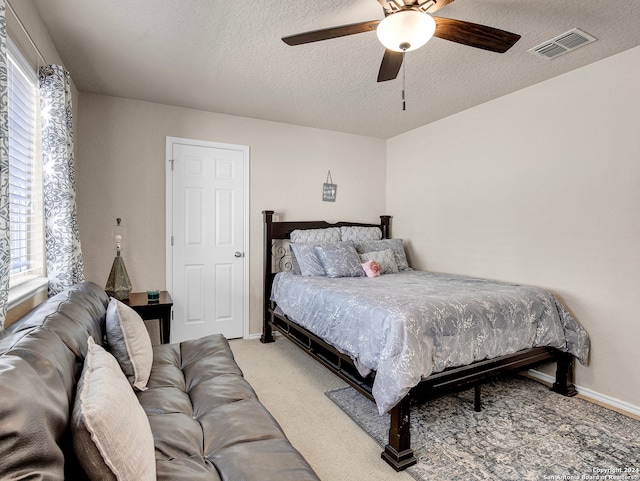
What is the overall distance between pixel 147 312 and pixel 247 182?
178 centimetres

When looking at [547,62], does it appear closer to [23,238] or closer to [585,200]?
[585,200]

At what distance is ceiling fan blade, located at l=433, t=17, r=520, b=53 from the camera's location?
1.77 metres

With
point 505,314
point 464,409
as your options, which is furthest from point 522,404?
point 505,314

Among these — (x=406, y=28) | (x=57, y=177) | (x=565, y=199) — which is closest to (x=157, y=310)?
(x=57, y=177)

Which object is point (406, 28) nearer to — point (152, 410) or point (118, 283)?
point (152, 410)

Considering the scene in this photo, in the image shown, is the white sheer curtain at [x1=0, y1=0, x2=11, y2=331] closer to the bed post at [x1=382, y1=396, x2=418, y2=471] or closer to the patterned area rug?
the bed post at [x1=382, y1=396, x2=418, y2=471]

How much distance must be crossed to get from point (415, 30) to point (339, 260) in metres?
2.29

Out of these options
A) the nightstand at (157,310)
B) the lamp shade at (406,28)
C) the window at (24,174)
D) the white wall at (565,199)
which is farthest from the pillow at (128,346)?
the white wall at (565,199)

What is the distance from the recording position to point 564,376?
9.14 ft

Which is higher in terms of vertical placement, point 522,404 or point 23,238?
point 23,238

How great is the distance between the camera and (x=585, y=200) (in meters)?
2.80

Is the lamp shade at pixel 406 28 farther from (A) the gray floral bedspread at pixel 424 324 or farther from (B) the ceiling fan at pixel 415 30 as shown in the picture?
(A) the gray floral bedspread at pixel 424 324

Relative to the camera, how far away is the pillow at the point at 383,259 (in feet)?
12.6

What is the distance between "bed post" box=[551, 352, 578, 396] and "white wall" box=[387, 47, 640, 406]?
119 millimetres
